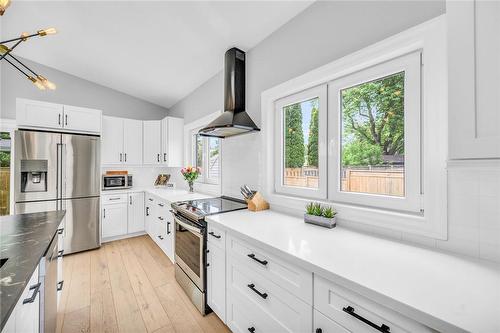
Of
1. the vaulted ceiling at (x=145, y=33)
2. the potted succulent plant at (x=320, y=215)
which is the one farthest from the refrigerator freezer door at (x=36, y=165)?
the potted succulent plant at (x=320, y=215)

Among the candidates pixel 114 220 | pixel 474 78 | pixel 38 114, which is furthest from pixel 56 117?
pixel 474 78

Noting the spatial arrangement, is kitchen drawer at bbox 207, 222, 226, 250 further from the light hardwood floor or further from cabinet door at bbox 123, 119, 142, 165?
cabinet door at bbox 123, 119, 142, 165

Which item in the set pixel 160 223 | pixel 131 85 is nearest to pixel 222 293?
pixel 160 223

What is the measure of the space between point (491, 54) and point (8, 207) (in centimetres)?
491

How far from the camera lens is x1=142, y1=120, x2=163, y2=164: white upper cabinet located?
4059 millimetres

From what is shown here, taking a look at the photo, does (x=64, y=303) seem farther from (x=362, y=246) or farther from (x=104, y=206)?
(x=362, y=246)

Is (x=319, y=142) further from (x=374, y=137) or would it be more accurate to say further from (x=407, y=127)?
(x=407, y=127)

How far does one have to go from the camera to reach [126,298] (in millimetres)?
2080

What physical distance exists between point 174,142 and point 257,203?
8.51ft

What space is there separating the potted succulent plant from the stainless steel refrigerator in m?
3.35

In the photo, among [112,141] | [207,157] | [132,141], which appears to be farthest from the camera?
[132,141]

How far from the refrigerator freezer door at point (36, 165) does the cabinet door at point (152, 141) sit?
1305 mm

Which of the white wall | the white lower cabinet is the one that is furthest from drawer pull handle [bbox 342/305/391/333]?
the white lower cabinet

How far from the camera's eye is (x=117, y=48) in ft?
8.93
